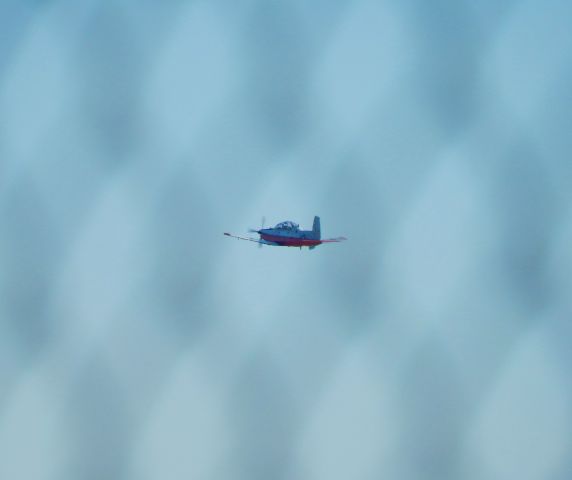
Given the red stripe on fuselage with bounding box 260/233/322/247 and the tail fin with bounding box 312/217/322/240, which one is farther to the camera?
the tail fin with bounding box 312/217/322/240

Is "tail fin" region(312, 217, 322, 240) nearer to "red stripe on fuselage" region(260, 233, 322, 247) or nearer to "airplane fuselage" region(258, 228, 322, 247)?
"airplane fuselage" region(258, 228, 322, 247)

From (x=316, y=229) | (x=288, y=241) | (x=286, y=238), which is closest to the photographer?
(x=288, y=241)

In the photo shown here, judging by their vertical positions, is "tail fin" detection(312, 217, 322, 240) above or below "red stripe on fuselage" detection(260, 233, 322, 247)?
above

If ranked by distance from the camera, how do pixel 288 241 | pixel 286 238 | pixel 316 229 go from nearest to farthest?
pixel 288 241
pixel 286 238
pixel 316 229

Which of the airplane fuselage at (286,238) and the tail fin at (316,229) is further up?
the tail fin at (316,229)

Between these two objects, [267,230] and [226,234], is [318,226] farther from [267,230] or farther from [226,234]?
[226,234]

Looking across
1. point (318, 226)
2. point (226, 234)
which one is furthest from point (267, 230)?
point (226, 234)

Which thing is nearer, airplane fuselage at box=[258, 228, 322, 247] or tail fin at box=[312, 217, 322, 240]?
airplane fuselage at box=[258, 228, 322, 247]

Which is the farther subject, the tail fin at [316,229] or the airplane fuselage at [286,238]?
the tail fin at [316,229]

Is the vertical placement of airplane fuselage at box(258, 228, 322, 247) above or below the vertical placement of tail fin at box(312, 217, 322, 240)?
below

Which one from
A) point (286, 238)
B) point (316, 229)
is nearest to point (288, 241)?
point (286, 238)

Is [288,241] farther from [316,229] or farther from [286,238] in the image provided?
[316,229]

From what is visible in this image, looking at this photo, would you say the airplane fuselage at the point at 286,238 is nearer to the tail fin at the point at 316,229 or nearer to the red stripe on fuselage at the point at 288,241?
the red stripe on fuselage at the point at 288,241
